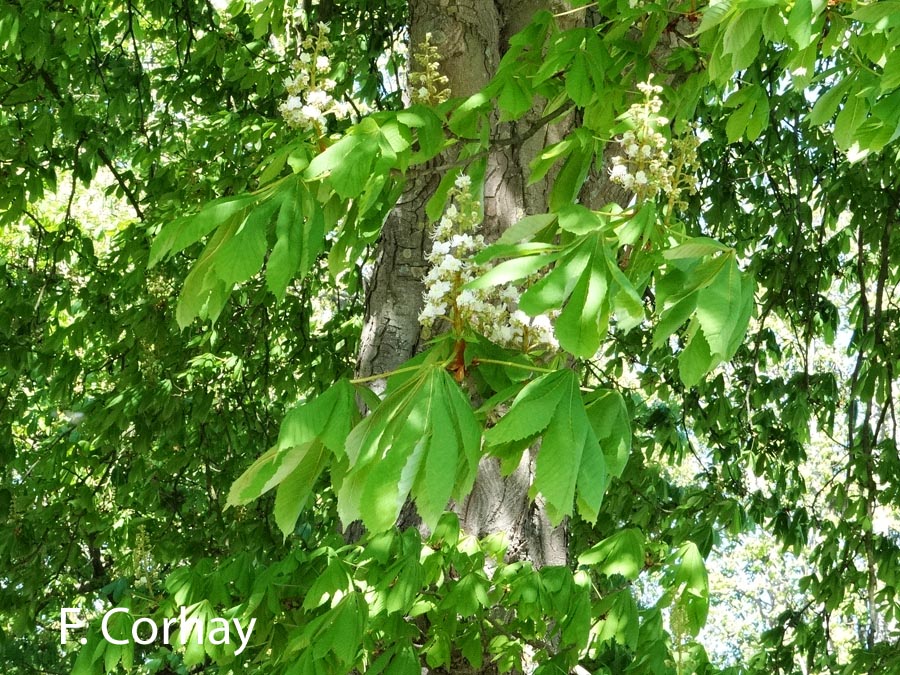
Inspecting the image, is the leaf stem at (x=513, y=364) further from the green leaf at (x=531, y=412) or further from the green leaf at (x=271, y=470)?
the green leaf at (x=271, y=470)

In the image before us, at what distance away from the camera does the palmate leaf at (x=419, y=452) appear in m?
1.17

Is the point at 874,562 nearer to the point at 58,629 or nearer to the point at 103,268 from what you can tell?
the point at 103,268

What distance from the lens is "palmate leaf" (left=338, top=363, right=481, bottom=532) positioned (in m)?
1.17

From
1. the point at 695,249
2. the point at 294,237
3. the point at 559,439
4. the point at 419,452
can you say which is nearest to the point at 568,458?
the point at 559,439

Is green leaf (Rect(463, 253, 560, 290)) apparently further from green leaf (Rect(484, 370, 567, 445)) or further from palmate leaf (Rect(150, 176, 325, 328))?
palmate leaf (Rect(150, 176, 325, 328))

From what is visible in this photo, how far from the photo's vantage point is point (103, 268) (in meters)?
4.95

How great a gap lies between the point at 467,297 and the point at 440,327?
82cm

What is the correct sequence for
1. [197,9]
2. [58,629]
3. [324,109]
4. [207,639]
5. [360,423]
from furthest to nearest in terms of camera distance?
[58,629]
[197,9]
[207,639]
[324,109]
[360,423]

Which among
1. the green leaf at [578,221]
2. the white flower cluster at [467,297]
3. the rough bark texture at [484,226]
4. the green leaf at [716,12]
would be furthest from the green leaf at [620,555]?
the green leaf at [716,12]

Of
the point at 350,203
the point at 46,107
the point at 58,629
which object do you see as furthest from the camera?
the point at 58,629

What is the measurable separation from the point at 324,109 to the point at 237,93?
3219 millimetres

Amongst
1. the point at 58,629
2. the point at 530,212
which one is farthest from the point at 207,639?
the point at 58,629

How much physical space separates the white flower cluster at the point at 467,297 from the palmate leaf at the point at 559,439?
25 centimetres

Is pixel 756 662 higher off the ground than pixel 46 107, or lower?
lower
